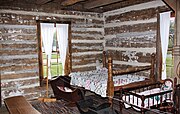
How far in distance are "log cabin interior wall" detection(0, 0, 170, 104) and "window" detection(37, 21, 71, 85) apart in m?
0.16

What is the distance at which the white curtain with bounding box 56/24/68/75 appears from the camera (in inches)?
247

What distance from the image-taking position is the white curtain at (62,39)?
6.29m

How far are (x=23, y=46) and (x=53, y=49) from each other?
3.16 feet

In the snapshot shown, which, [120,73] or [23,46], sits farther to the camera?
[23,46]

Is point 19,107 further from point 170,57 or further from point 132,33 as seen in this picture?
point 132,33

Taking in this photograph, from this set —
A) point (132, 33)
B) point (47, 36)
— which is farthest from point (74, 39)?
point (132, 33)

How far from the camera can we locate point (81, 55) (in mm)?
6742

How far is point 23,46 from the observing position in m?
5.75

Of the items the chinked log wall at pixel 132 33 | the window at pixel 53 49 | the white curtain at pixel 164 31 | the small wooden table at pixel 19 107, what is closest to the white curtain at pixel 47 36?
the window at pixel 53 49

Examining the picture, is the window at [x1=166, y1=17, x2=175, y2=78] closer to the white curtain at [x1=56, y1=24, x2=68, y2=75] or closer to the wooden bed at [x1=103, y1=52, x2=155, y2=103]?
the wooden bed at [x1=103, y1=52, x2=155, y2=103]

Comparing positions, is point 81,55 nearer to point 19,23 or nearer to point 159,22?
point 19,23

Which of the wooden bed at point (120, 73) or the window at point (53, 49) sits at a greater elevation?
the window at point (53, 49)

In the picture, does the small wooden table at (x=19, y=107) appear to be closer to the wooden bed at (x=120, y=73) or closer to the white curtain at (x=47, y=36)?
the wooden bed at (x=120, y=73)

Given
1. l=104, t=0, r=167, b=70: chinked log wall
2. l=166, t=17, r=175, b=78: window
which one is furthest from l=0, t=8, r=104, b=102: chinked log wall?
l=166, t=17, r=175, b=78: window
